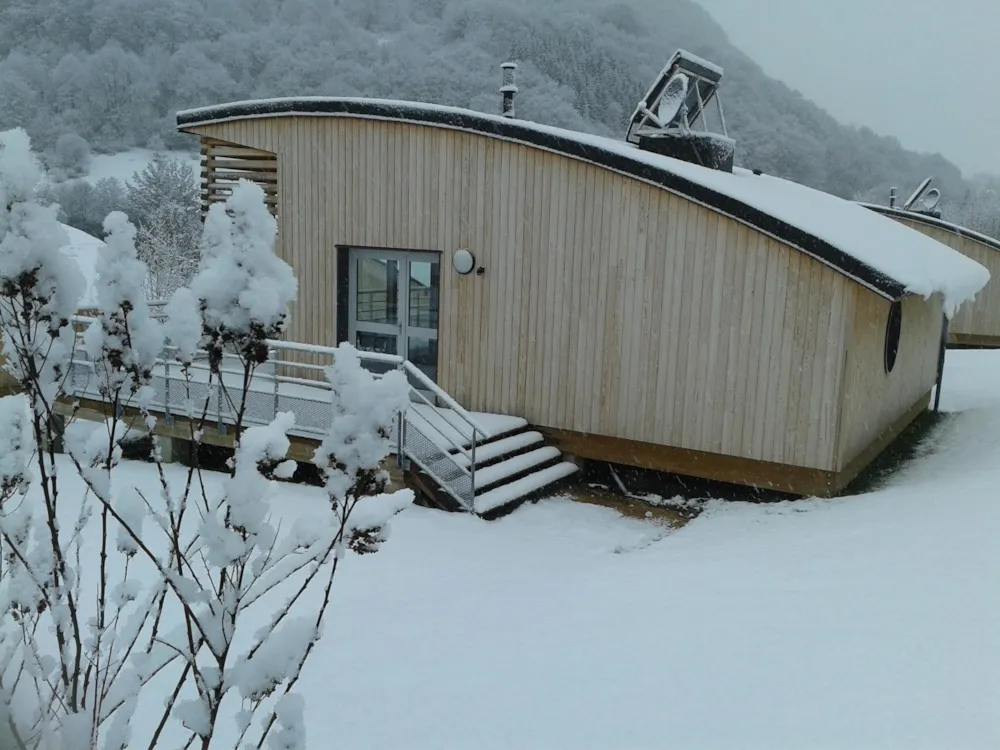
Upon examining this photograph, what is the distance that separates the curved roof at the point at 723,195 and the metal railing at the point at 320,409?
301cm

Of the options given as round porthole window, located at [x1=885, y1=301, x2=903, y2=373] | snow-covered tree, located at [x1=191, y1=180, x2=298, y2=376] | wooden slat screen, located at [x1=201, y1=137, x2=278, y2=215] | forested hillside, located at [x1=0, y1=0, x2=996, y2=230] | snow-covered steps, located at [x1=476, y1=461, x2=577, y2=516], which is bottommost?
snow-covered steps, located at [x1=476, y1=461, x2=577, y2=516]

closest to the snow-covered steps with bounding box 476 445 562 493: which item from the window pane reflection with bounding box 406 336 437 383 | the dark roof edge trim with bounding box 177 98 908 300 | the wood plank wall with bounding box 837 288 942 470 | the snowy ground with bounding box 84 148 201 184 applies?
the window pane reflection with bounding box 406 336 437 383

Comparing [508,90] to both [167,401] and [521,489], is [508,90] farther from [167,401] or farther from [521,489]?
[167,401]

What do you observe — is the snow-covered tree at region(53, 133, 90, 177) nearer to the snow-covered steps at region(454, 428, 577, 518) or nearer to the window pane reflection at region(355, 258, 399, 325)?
the window pane reflection at region(355, 258, 399, 325)

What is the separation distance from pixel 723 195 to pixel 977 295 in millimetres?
16921

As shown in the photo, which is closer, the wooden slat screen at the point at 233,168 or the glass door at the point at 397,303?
the glass door at the point at 397,303

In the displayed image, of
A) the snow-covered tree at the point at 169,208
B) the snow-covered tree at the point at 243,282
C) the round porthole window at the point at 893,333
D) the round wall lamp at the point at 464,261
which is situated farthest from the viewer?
the snow-covered tree at the point at 169,208

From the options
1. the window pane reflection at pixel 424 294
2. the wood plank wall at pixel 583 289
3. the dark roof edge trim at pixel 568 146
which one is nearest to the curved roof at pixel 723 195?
the dark roof edge trim at pixel 568 146

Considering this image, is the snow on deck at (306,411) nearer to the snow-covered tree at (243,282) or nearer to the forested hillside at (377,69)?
the snow-covered tree at (243,282)

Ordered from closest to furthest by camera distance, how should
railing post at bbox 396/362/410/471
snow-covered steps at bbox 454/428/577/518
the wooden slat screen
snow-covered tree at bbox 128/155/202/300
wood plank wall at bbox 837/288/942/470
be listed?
1. railing post at bbox 396/362/410/471
2. snow-covered steps at bbox 454/428/577/518
3. wood plank wall at bbox 837/288/942/470
4. the wooden slat screen
5. snow-covered tree at bbox 128/155/202/300

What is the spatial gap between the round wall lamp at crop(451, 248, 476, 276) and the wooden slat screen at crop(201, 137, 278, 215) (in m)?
3.11

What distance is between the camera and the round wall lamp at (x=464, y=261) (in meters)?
9.59

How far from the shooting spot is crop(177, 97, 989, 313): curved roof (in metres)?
7.70

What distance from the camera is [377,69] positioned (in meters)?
59.0
